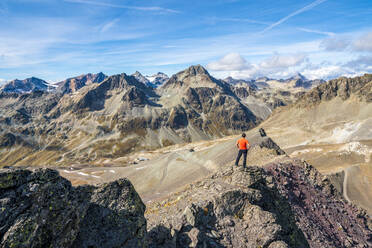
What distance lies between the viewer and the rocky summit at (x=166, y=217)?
893 centimetres

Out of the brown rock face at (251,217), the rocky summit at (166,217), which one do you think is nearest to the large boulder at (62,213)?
the rocky summit at (166,217)

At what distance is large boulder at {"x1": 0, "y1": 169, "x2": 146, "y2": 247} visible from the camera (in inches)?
333

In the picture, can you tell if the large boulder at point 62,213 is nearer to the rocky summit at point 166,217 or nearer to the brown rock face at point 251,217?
the rocky summit at point 166,217

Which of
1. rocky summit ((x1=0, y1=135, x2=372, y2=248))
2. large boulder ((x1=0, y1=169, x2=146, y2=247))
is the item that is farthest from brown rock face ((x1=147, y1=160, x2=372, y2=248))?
large boulder ((x1=0, y1=169, x2=146, y2=247))

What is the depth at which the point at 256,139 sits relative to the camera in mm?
87625

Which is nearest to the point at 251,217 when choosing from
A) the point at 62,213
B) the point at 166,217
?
the point at 166,217

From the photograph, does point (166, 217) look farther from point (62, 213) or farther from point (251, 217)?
point (62, 213)

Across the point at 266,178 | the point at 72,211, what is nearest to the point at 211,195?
the point at 266,178

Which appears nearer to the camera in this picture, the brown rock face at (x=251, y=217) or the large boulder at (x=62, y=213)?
the large boulder at (x=62, y=213)

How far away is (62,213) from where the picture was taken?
972cm

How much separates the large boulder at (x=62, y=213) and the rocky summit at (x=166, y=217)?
0.10 ft

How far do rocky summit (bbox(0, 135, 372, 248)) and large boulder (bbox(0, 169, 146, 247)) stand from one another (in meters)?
0.03

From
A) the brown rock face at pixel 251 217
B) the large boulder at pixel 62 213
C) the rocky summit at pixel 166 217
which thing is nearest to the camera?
the large boulder at pixel 62 213

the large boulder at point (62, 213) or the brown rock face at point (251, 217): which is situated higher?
the large boulder at point (62, 213)
